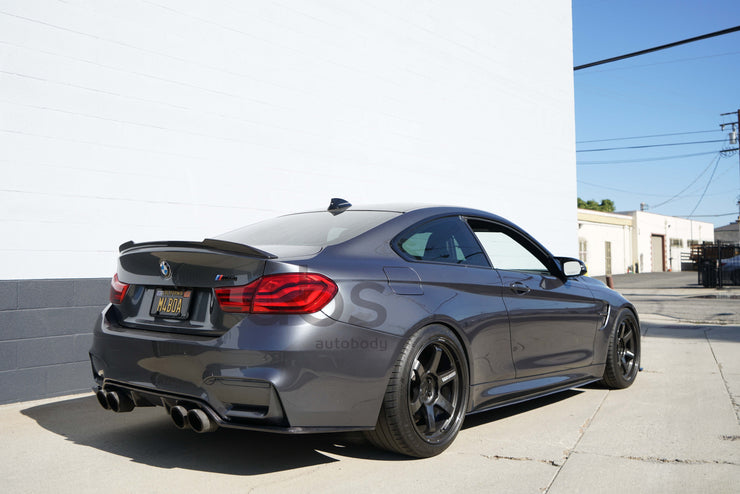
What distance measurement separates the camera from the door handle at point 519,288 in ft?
14.9

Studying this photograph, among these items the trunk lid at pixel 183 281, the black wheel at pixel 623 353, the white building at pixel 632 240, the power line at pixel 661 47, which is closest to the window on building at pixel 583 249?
the white building at pixel 632 240

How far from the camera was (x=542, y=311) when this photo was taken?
4770 millimetres

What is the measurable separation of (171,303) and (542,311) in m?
2.55

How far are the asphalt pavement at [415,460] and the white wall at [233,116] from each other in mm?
1722

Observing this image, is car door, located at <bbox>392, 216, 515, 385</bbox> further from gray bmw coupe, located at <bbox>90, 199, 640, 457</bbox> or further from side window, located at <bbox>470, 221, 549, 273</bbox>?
side window, located at <bbox>470, 221, 549, 273</bbox>

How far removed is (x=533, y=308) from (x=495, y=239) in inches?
82.4

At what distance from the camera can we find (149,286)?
A: 373 cm

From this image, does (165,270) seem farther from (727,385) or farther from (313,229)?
(727,385)

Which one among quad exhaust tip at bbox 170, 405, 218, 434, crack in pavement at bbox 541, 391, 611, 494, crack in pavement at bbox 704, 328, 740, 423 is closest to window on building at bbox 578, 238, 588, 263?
crack in pavement at bbox 704, 328, 740, 423

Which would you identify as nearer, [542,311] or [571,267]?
[542,311]

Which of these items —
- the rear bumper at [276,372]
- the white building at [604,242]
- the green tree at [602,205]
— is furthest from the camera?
the green tree at [602,205]

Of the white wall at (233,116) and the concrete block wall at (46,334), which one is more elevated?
the white wall at (233,116)

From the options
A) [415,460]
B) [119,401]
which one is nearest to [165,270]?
[119,401]

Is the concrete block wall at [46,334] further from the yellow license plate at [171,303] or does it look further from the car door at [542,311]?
the car door at [542,311]
